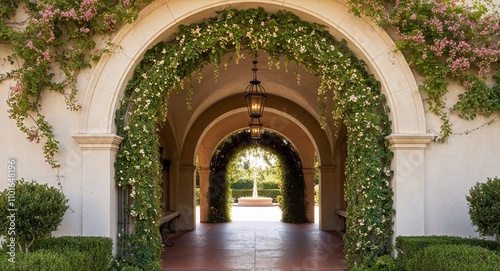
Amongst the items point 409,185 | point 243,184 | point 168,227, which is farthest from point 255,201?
point 409,185

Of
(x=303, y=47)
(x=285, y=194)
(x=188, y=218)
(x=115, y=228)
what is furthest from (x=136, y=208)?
(x=285, y=194)

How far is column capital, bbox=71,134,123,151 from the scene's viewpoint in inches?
276

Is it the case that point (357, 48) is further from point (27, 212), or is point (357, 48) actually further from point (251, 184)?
point (251, 184)

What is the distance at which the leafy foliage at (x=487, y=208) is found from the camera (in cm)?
610

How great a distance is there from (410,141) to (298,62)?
1.97 m

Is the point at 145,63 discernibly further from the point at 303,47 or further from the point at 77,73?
the point at 303,47

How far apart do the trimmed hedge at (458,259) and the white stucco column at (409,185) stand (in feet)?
4.16

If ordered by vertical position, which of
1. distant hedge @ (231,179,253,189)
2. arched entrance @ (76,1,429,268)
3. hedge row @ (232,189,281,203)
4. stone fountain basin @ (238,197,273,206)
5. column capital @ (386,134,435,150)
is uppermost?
arched entrance @ (76,1,429,268)

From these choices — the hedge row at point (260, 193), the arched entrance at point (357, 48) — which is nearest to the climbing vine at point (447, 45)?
the arched entrance at point (357, 48)

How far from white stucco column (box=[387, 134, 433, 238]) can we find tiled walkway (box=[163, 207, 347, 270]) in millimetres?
1831

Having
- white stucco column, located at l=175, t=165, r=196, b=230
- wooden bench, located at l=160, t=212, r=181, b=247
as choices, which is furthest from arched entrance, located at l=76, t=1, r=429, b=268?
white stucco column, located at l=175, t=165, r=196, b=230

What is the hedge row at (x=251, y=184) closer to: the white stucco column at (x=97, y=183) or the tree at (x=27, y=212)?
the white stucco column at (x=97, y=183)

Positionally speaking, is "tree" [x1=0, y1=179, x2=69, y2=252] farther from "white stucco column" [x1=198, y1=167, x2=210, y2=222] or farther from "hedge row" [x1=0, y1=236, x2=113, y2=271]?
"white stucco column" [x1=198, y1=167, x2=210, y2=222]

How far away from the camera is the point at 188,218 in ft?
51.9
